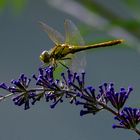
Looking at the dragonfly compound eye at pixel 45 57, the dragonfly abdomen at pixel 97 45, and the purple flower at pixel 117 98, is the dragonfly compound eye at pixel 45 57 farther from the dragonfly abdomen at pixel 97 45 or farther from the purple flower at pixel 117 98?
the purple flower at pixel 117 98

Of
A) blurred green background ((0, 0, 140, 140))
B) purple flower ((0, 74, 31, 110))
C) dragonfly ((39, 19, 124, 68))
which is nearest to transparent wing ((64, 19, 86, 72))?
dragonfly ((39, 19, 124, 68))

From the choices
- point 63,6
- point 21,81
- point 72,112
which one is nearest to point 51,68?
point 21,81

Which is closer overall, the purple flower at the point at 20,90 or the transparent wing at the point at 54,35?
the purple flower at the point at 20,90

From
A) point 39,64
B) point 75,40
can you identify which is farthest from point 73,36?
point 39,64

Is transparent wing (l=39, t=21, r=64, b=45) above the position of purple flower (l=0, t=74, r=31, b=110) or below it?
above

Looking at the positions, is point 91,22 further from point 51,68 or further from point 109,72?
point 109,72

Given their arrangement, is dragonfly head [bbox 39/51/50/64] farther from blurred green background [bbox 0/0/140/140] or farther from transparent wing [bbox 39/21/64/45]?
blurred green background [bbox 0/0/140/140]

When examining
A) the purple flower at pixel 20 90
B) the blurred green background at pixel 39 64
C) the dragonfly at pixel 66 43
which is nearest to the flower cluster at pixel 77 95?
the purple flower at pixel 20 90

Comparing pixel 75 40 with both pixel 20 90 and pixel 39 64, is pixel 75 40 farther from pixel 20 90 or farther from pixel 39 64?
pixel 39 64

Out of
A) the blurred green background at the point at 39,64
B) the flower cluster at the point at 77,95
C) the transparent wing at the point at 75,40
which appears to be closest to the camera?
the flower cluster at the point at 77,95
